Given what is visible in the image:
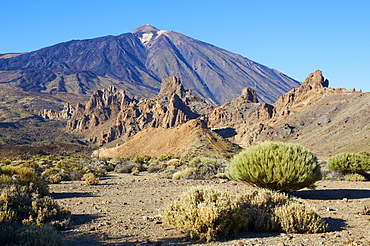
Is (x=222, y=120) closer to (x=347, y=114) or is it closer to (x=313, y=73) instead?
(x=313, y=73)

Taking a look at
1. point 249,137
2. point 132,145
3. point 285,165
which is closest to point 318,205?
point 285,165

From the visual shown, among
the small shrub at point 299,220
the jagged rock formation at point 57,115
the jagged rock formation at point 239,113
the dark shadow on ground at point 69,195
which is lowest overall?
the small shrub at point 299,220

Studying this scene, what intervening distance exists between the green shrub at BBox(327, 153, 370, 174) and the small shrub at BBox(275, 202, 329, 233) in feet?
38.2

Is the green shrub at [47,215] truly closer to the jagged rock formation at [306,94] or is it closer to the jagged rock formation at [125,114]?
the jagged rock formation at [125,114]

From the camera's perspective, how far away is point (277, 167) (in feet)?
32.6

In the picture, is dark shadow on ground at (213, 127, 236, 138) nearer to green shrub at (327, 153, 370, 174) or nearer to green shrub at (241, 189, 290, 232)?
green shrub at (327, 153, 370, 174)

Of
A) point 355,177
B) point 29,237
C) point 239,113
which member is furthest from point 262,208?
point 239,113

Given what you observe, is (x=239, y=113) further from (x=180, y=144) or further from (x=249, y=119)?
(x=180, y=144)

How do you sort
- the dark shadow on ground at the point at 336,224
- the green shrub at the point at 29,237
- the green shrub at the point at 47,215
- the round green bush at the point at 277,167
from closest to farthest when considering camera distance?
1. the green shrub at the point at 29,237
2. the dark shadow on ground at the point at 336,224
3. the green shrub at the point at 47,215
4. the round green bush at the point at 277,167

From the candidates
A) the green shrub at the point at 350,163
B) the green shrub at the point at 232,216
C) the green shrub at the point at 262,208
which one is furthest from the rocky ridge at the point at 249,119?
the green shrub at the point at 232,216

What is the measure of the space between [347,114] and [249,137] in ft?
64.3

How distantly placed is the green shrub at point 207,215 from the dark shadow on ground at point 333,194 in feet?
17.2

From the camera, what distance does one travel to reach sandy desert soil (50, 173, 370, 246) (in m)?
6.49

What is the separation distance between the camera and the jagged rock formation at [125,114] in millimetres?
81500
